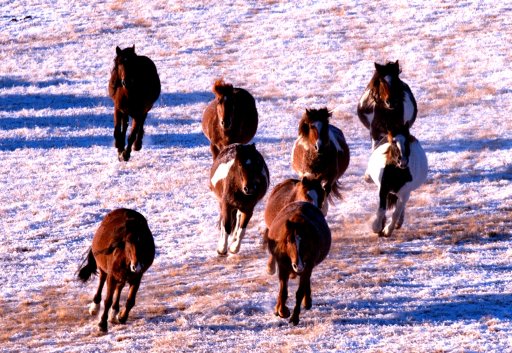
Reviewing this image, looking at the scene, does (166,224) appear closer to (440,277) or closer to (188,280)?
(188,280)

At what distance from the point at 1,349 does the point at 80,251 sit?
17.5ft

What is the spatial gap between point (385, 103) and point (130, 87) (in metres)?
5.20

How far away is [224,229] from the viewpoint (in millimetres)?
20328

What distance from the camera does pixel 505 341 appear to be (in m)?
15.8

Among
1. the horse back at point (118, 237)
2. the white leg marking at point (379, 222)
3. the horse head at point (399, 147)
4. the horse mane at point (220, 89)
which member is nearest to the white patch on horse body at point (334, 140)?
the horse head at point (399, 147)

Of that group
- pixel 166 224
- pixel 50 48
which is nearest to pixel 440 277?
pixel 166 224

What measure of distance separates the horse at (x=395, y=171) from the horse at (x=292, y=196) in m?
2.15

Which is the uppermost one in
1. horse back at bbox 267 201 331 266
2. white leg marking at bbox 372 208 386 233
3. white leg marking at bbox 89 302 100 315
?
horse back at bbox 267 201 331 266

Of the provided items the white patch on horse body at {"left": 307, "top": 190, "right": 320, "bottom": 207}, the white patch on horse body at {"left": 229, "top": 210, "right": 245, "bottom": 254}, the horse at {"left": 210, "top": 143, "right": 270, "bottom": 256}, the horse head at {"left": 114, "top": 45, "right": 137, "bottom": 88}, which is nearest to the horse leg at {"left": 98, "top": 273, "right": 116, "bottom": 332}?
the horse at {"left": 210, "top": 143, "right": 270, "bottom": 256}

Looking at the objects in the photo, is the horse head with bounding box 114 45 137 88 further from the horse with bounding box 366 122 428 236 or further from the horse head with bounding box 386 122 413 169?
the horse head with bounding box 386 122 413 169

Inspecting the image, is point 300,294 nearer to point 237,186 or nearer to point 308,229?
point 308,229

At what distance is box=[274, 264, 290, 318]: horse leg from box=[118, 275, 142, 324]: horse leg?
2147 mm

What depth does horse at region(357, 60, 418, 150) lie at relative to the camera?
2241 centimetres

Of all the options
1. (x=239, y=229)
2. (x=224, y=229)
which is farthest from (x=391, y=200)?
(x=224, y=229)
